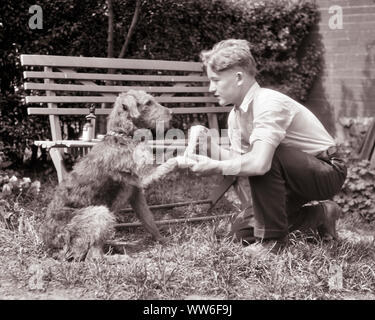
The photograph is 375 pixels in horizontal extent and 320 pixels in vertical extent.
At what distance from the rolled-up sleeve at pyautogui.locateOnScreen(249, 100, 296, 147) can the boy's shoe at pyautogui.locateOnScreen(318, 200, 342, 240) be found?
0.97m

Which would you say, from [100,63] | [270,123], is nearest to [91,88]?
[100,63]

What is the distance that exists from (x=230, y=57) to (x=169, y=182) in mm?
3026

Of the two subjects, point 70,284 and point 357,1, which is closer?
point 70,284

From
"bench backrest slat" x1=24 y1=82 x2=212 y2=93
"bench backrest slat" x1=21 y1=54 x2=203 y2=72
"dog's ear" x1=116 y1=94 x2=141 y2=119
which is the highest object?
"bench backrest slat" x1=21 y1=54 x2=203 y2=72

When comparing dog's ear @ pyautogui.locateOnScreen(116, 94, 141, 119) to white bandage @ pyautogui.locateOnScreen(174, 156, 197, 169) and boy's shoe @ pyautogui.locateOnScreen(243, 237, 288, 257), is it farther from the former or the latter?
boy's shoe @ pyautogui.locateOnScreen(243, 237, 288, 257)

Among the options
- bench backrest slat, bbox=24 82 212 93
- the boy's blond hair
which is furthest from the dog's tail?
bench backrest slat, bbox=24 82 212 93

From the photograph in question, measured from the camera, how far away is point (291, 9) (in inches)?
311

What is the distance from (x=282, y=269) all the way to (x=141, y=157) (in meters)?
1.42

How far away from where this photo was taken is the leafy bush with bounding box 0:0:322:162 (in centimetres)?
614

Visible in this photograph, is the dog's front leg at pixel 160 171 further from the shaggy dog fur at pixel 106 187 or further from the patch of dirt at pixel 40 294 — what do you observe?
the patch of dirt at pixel 40 294

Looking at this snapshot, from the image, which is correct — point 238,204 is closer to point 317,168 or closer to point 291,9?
point 317,168

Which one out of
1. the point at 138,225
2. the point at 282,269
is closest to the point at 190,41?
the point at 138,225

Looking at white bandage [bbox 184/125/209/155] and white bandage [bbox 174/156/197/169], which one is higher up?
white bandage [bbox 184/125/209/155]

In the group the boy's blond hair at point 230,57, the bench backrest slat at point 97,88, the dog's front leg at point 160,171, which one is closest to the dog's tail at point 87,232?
the dog's front leg at point 160,171
